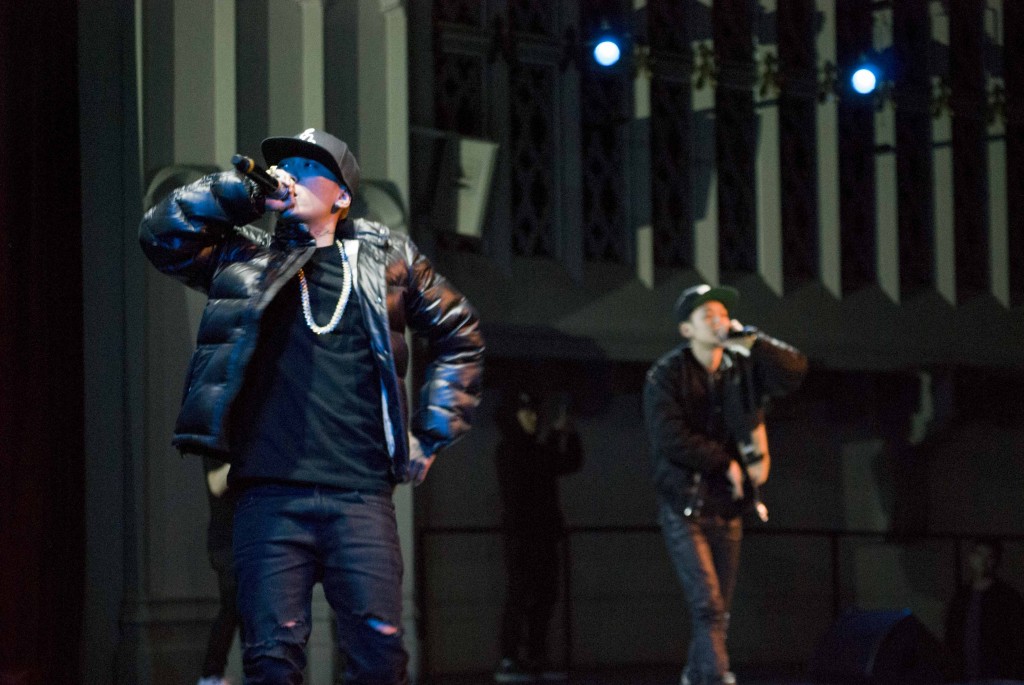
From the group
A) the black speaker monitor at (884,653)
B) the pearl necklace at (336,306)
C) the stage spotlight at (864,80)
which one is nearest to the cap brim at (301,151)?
the pearl necklace at (336,306)

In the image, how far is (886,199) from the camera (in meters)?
15.3

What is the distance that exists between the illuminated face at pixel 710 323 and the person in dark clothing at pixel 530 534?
3229 mm

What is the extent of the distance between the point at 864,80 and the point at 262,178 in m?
10.1

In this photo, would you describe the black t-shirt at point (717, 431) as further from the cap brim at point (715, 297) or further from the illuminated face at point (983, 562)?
the illuminated face at point (983, 562)

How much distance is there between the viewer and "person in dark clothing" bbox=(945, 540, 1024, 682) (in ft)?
37.2

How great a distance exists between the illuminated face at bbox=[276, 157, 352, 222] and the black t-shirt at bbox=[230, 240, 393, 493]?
252 millimetres

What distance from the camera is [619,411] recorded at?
14383mm

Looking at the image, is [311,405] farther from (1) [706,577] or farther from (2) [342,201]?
(1) [706,577]

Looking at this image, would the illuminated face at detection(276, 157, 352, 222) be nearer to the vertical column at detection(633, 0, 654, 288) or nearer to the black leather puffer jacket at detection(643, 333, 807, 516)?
the black leather puffer jacket at detection(643, 333, 807, 516)

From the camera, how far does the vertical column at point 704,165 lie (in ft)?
46.9

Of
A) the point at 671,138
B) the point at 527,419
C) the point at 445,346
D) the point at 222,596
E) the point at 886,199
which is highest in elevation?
the point at 671,138

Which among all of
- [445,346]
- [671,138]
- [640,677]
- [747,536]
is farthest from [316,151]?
[747,536]

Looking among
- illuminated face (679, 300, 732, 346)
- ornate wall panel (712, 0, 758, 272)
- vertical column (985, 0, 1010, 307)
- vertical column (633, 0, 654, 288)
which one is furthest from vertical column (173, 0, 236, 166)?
vertical column (985, 0, 1010, 307)

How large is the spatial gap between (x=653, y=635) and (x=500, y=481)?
2.69 metres
